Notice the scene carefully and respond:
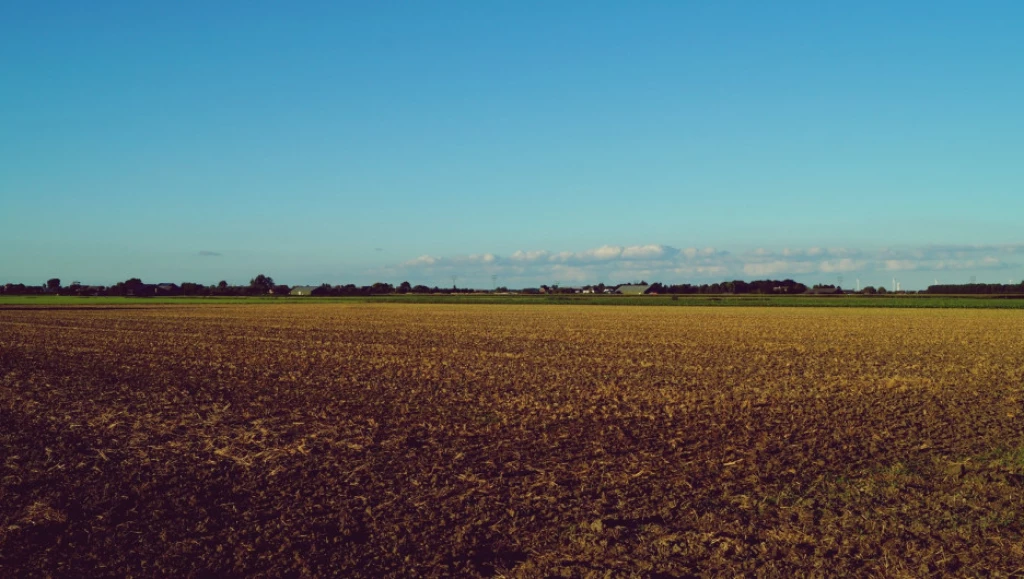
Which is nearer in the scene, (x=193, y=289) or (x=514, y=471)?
(x=514, y=471)

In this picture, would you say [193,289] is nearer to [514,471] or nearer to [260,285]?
[260,285]

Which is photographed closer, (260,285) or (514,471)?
(514,471)

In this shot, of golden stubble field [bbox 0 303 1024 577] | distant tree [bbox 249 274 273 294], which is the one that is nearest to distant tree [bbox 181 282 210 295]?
distant tree [bbox 249 274 273 294]

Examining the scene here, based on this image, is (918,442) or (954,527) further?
(918,442)

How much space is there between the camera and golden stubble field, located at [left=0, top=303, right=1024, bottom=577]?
6496mm

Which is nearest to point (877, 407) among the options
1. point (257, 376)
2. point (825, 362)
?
point (825, 362)

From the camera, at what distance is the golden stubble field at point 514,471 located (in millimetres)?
6496

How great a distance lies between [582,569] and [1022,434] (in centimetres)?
913

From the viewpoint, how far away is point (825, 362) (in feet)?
70.5

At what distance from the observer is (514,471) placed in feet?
30.3

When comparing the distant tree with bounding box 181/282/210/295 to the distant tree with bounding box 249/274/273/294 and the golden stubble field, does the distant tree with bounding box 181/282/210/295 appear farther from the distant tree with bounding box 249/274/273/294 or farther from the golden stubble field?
the golden stubble field

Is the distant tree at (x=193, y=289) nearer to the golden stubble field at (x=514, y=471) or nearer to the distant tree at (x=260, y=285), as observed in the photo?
the distant tree at (x=260, y=285)

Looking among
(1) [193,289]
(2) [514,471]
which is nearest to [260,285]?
(1) [193,289]

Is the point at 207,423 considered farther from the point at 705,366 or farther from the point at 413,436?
the point at 705,366
